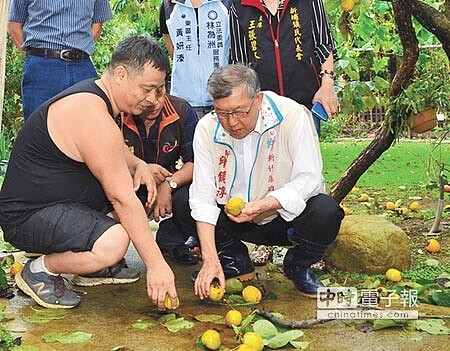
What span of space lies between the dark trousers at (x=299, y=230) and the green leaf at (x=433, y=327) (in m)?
0.60

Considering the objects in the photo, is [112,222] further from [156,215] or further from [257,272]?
[257,272]

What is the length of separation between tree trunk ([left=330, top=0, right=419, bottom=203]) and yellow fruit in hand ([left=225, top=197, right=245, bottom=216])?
6.39 feet

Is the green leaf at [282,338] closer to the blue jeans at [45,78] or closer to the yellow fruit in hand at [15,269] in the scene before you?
the yellow fruit in hand at [15,269]

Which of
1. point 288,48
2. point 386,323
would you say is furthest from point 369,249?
point 288,48

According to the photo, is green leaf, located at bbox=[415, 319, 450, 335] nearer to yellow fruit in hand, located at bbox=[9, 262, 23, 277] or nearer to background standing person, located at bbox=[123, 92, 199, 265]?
background standing person, located at bbox=[123, 92, 199, 265]

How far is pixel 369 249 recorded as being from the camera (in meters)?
3.84

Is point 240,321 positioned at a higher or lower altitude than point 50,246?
lower

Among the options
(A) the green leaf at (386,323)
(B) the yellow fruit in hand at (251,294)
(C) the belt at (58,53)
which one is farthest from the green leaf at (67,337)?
Result: (C) the belt at (58,53)

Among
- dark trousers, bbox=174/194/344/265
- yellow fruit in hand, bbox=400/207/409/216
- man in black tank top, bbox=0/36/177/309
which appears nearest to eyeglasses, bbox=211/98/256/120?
man in black tank top, bbox=0/36/177/309

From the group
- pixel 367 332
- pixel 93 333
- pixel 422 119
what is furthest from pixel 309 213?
pixel 422 119

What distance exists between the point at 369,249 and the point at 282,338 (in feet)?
4.10

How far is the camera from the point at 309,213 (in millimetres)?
3295

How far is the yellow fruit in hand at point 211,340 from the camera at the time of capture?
2.66m

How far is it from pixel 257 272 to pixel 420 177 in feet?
15.2
